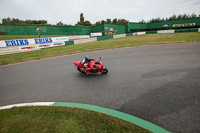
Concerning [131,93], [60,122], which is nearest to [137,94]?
[131,93]

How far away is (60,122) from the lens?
10.3 ft

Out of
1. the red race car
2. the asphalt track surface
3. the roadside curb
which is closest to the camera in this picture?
the roadside curb

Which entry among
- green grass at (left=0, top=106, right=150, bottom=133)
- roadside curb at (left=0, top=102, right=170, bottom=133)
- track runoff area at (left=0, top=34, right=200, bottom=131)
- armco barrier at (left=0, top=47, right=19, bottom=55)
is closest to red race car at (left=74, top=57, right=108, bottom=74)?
track runoff area at (left=0, top=34, right=200, bottom=131)

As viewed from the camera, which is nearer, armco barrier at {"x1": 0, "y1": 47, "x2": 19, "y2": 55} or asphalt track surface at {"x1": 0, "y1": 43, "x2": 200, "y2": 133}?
asphalt track surface at {"x1": 0, "y1": 43, "x2": 200, "y2": 133}

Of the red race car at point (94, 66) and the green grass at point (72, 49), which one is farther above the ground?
the green grass at point (72, 49)

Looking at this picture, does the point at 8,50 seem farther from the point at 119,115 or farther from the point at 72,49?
the point at 119,115

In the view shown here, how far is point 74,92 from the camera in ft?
16.3

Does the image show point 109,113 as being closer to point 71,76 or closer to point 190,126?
point 190,126

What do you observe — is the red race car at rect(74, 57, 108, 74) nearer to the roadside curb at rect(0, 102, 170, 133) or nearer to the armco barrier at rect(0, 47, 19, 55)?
the roadside curb at rect(0, 102, 170, 133)

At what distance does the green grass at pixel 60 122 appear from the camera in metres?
2.83

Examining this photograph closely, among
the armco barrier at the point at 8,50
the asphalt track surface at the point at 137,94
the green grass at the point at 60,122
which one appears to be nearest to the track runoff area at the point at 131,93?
the asphalt track surface at the point at 137,94

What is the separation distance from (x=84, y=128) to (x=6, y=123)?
247 cm

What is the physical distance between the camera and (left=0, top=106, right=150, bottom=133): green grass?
283 centimetres

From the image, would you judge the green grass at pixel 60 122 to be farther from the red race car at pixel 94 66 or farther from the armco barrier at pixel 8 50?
the armco barrier at pixel 8 50
